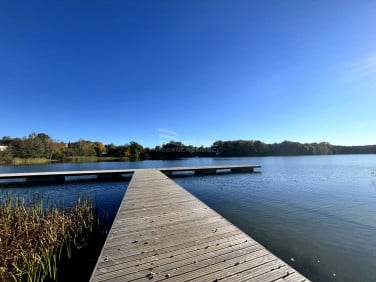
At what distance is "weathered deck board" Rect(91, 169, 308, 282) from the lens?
242cm

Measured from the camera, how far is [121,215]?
15.7 ft

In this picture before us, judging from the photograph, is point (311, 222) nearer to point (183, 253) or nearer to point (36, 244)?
point (183, 253)

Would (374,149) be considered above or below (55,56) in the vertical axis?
below

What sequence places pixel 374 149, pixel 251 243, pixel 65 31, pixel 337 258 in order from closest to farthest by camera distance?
pixel 251 243 < pixel 337 258 < pixel 65 31 < pixel 374 149

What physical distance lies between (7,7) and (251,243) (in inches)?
402

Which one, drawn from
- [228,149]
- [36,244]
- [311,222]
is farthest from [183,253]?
[228,149]

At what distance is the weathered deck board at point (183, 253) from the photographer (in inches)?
95.2

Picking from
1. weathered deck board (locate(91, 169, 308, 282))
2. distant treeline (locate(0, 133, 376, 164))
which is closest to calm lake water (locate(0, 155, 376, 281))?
weathered deck board (locate(91, 169, 308, 282))

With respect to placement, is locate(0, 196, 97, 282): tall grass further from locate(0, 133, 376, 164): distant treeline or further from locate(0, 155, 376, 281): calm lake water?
locate(0, 133, 376, 164): distant treeline

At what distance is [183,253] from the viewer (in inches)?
116

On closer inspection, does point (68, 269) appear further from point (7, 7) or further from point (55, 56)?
point (55, 56)

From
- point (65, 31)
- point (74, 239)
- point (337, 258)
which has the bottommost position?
point (337, 258)

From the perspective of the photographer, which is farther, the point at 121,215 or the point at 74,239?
the point at 121,215

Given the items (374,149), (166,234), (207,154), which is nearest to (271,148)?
(207,154)
